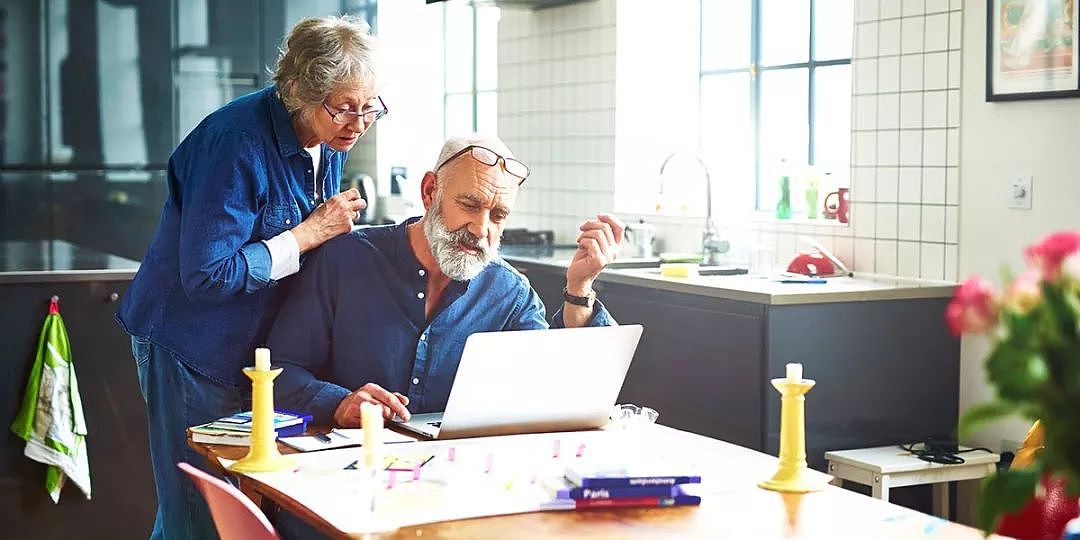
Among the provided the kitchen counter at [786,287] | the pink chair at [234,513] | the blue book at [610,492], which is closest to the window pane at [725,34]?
the kitchen counter at [786,287]

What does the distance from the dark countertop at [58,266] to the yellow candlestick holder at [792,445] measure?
2590 millimetres

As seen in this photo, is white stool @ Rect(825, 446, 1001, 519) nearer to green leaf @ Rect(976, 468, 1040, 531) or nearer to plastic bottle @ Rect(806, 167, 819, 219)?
plastic bottle @ Rect(806, 167, 819, 219)

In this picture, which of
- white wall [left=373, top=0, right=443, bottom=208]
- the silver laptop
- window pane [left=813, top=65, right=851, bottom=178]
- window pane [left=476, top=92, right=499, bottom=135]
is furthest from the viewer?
white wall [left=373, top=0, right=443, bottom=208]

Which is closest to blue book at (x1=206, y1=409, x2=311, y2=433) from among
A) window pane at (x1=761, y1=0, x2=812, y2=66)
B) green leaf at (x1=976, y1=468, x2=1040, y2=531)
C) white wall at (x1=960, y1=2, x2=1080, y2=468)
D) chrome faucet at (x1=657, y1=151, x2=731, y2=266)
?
green leaf at (x1=976, y1=468, x2=1040, y2=531)

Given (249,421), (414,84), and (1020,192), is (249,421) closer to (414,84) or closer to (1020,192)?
(1020,192)

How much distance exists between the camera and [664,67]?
19.1ft

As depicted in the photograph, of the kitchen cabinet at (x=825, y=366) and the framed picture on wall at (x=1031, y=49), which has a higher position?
the framed picture on wall at (x=1031, y=49)

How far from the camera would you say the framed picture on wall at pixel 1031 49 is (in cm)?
381

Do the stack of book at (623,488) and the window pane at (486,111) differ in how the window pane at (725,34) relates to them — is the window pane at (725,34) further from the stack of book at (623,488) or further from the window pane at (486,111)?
the stack of book at (623,488)

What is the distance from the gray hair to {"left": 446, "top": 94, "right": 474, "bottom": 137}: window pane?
15.8ft

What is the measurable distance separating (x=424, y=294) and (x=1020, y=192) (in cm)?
196

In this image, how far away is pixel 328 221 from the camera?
2.95 metres

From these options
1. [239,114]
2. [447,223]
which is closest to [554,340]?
[447,223]

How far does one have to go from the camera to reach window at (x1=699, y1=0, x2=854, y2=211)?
16.7 ft
